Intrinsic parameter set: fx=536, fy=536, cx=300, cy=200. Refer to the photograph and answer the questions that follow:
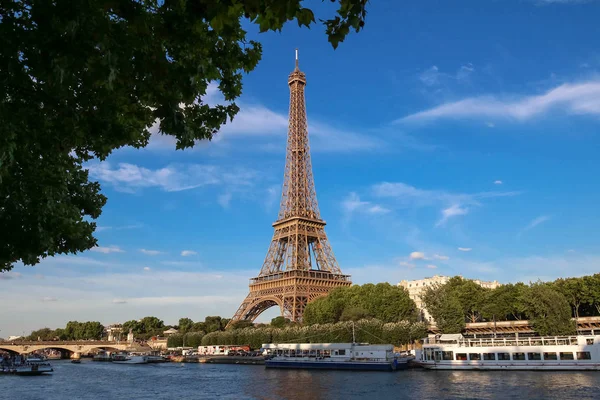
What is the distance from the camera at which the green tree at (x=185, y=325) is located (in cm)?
15038

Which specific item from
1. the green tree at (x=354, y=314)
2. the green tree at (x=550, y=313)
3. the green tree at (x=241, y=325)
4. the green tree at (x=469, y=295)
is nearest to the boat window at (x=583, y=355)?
the green tree at (x=550, y=313)

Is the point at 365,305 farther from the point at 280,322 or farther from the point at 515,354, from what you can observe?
the point at 515,354

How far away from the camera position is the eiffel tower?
105 meters

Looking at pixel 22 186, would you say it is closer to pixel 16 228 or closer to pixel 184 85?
pixel 16 228

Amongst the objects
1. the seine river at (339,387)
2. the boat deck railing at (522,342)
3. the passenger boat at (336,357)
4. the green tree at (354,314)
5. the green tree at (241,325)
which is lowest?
the seine river at (339,387)

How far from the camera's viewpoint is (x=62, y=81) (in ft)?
24.9

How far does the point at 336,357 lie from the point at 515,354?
73.8 ft

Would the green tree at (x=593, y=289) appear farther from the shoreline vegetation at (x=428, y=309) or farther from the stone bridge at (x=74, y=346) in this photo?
the stone bridge at (x=74, y=346)

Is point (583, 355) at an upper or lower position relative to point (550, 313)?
lower

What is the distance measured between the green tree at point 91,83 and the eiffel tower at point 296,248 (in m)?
92.7

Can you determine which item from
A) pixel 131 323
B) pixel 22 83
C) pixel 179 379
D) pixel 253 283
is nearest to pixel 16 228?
pixel 22 83

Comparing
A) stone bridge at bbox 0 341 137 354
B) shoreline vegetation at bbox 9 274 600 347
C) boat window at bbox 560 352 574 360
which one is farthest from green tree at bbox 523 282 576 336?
stone bridge at bbox 0 341 137 354

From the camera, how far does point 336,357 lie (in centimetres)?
7138

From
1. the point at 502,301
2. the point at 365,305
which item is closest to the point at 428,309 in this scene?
the point at 365,305
